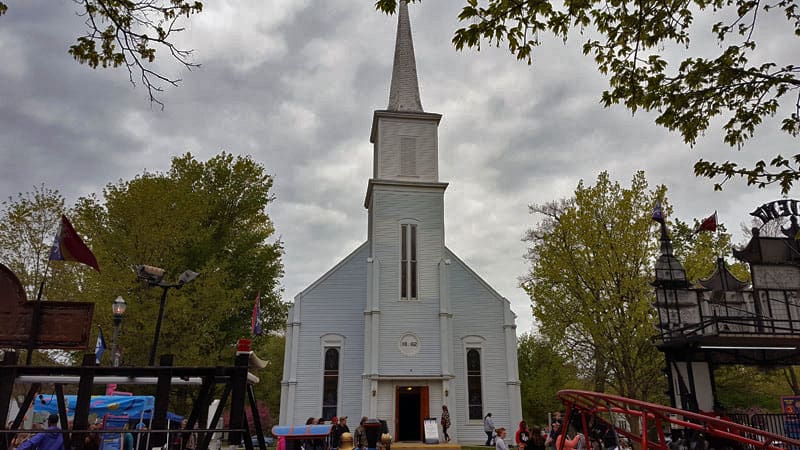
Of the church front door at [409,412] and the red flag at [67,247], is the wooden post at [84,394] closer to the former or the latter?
the red flag at [67,247]

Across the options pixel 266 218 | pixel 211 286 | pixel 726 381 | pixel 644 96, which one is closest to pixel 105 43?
pixel 644 96

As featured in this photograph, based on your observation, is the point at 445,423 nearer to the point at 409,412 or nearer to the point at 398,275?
the point at 409,412

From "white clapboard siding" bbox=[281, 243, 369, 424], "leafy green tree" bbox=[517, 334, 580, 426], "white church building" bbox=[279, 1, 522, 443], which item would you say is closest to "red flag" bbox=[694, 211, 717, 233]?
"white church building" bbox=[279, 1, 522, 443]

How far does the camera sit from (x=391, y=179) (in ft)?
97.6

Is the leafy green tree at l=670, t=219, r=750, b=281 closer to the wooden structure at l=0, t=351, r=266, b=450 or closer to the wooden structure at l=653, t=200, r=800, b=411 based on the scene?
the wooden structure at l=653, t=200, r=800, b=411

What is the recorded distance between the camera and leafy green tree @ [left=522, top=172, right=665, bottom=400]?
23.1 metres

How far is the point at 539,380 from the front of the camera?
165 feet

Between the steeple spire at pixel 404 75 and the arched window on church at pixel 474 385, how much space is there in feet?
45.8

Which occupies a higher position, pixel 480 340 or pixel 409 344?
pixel 480 340

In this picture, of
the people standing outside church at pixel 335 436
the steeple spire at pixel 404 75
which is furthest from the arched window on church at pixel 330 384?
the steeple spire at pixel 404 75

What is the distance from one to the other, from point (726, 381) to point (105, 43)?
105 ft

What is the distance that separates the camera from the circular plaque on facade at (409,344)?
2676 centimetres

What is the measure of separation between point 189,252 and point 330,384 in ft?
35.0

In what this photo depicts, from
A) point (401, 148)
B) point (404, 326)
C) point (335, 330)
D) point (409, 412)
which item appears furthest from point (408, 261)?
point (409, 412)
